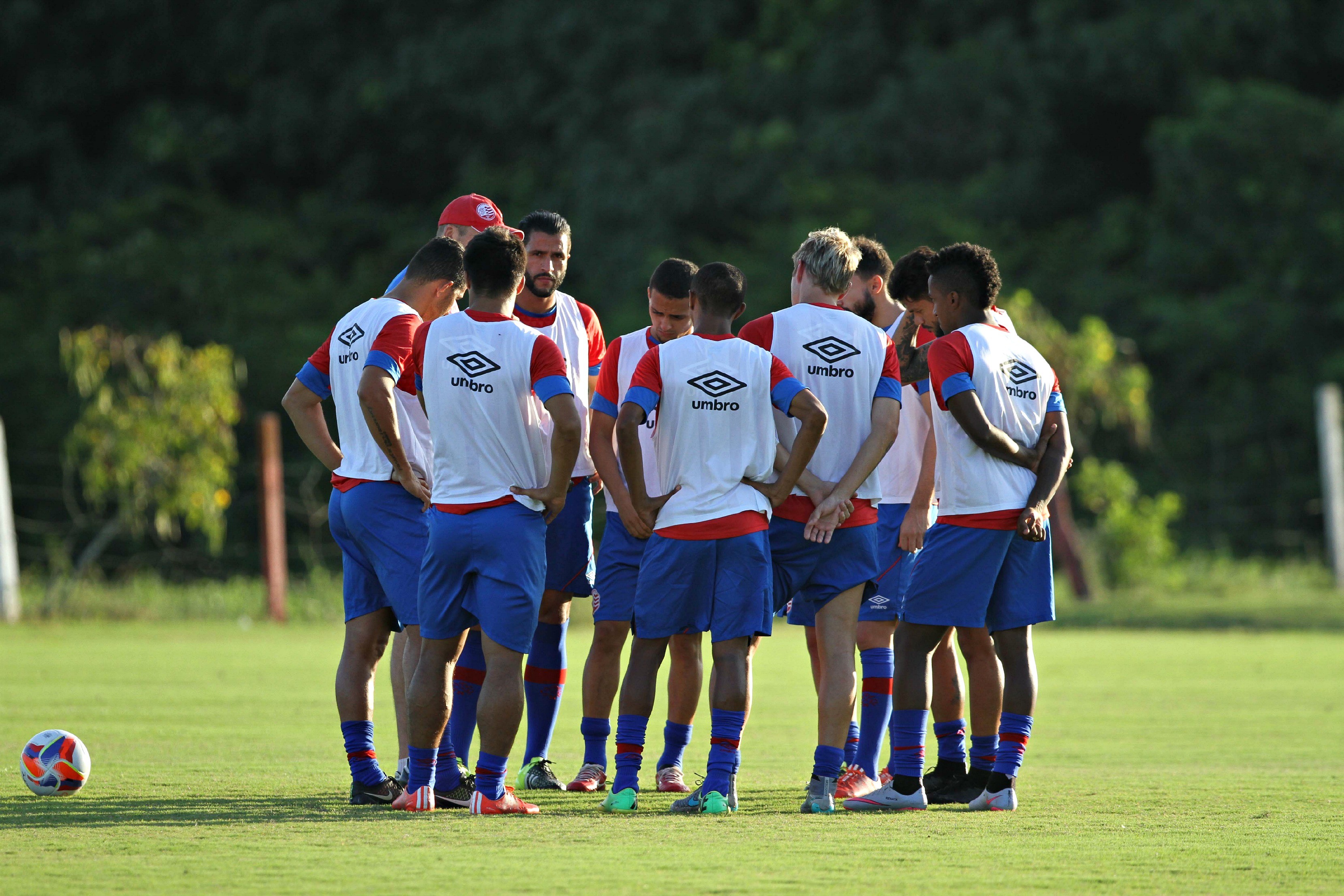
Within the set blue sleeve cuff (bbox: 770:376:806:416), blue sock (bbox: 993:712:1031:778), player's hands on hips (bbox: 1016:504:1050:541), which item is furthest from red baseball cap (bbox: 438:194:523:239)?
blue sock (bbox: 993:712:1031:778)

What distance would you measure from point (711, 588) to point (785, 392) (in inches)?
30.2

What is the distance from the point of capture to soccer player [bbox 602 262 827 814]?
5820 millimetres

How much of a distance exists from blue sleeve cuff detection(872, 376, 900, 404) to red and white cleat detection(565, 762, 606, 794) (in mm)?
1920

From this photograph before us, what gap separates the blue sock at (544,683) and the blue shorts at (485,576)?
3.09 ft

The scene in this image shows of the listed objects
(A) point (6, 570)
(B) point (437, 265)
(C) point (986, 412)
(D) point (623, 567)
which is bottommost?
(A) point (6, 570)

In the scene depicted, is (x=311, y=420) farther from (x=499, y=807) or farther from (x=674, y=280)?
(x=499, y=807)

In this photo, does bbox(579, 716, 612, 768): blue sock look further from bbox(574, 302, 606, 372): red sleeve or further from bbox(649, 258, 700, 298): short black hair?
bbox(649, 258, 700, 298): short black hair

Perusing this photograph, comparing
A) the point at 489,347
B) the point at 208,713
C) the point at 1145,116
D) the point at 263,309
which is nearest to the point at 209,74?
the point at 263,309

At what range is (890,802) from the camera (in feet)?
19.6

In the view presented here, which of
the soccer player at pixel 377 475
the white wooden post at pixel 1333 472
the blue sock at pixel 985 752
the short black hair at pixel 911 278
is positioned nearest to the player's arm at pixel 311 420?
the soccer player at pixel 377 475

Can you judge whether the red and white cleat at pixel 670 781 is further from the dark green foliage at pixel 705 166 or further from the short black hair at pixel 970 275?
the dark green foliage at pixel 705 166

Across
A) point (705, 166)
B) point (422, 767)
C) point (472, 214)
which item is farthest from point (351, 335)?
point (705, 166)

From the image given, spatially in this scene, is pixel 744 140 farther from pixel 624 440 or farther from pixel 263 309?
pixel 624 440

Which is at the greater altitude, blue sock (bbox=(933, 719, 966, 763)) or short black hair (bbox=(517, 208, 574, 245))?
short black hair (bbox=(517, 208, 574, 245))
